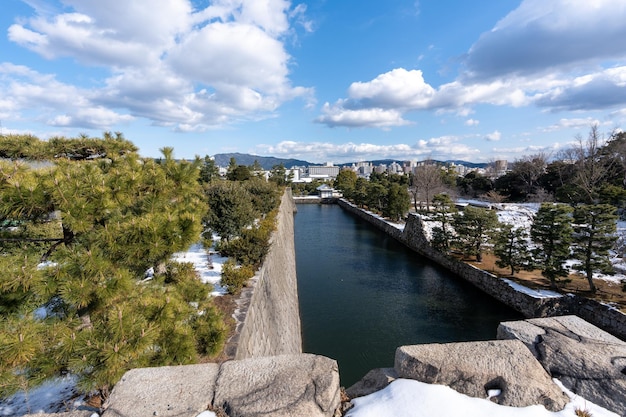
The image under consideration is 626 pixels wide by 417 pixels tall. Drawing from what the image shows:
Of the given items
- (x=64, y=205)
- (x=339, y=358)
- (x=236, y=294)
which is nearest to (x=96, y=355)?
(x=64, y=205)

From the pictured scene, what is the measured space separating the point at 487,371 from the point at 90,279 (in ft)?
11.2

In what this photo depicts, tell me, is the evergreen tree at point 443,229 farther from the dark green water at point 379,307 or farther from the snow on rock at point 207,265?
A: the snow on rock at point 207,265

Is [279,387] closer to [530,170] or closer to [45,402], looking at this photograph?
[45,402]

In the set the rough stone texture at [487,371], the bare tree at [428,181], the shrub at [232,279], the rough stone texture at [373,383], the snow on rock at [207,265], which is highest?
the bare tree at [428,181]

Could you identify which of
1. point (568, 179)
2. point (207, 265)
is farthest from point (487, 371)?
point (568, 179)

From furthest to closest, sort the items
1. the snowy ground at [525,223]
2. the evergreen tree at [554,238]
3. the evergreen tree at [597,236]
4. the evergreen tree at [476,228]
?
the evergreen tree at [476,228] < the snowy ground at [525,223] < the evergreen tree at [554,238] < the evergreen tree at [597,236]

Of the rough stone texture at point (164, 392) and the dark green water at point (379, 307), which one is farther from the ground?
the rough stone texture at point (164, 392)

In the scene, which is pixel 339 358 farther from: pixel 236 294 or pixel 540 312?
pixel 540 312

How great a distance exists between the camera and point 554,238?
32.7ft

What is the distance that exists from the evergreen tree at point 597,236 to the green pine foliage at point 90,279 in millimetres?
11658

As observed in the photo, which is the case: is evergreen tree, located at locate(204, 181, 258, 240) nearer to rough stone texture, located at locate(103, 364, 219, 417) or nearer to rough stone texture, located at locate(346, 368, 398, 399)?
rough stone texture, located at locate(103, 364, 219, 417)

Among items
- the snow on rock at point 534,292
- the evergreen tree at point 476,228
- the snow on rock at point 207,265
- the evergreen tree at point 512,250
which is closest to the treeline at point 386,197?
the evergreen tree at point 476,228

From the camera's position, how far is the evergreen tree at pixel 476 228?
13344 mm

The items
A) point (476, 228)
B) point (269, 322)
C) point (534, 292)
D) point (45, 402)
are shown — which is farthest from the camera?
point (476, 228)
